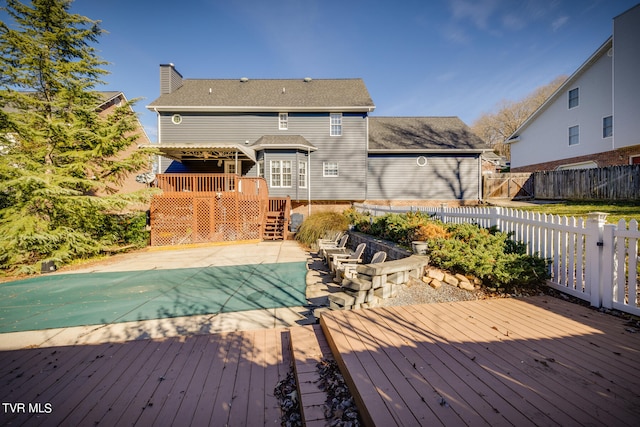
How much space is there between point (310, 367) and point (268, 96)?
1704 cm

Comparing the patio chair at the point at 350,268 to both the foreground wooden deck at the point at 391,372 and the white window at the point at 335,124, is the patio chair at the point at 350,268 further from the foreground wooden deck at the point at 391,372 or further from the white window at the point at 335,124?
the white window at the point at 335,124

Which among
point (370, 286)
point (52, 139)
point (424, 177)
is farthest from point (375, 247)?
point (424, 177)

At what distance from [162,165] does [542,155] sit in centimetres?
2654

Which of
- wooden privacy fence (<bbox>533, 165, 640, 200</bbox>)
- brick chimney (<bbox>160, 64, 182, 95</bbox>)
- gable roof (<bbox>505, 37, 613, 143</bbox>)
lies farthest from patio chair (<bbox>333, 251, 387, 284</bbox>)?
gable roof (<bbox>505, 37, 613, 143</bbox>)

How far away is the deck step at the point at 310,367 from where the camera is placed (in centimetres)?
207

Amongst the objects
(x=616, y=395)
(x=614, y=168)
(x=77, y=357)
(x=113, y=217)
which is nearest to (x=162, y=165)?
(x=113, y=217)

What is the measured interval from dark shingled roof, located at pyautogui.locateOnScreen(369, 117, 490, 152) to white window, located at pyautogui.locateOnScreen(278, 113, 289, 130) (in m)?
5.64

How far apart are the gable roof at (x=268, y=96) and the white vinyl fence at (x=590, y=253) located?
42.5 ft

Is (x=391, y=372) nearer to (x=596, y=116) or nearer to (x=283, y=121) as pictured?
(x=283, y=121)

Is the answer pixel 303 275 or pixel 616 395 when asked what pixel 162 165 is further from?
pixel 616 395

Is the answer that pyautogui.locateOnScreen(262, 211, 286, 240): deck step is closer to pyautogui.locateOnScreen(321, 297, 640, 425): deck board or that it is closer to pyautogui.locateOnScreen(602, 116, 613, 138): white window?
pyautogui.locateOnScreen(321, 297, 640, 425): deck board

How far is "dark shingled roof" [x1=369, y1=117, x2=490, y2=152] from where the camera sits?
1712 cm

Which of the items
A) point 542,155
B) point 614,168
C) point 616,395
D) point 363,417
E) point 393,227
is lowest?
point 363,417

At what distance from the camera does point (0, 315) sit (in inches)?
180
